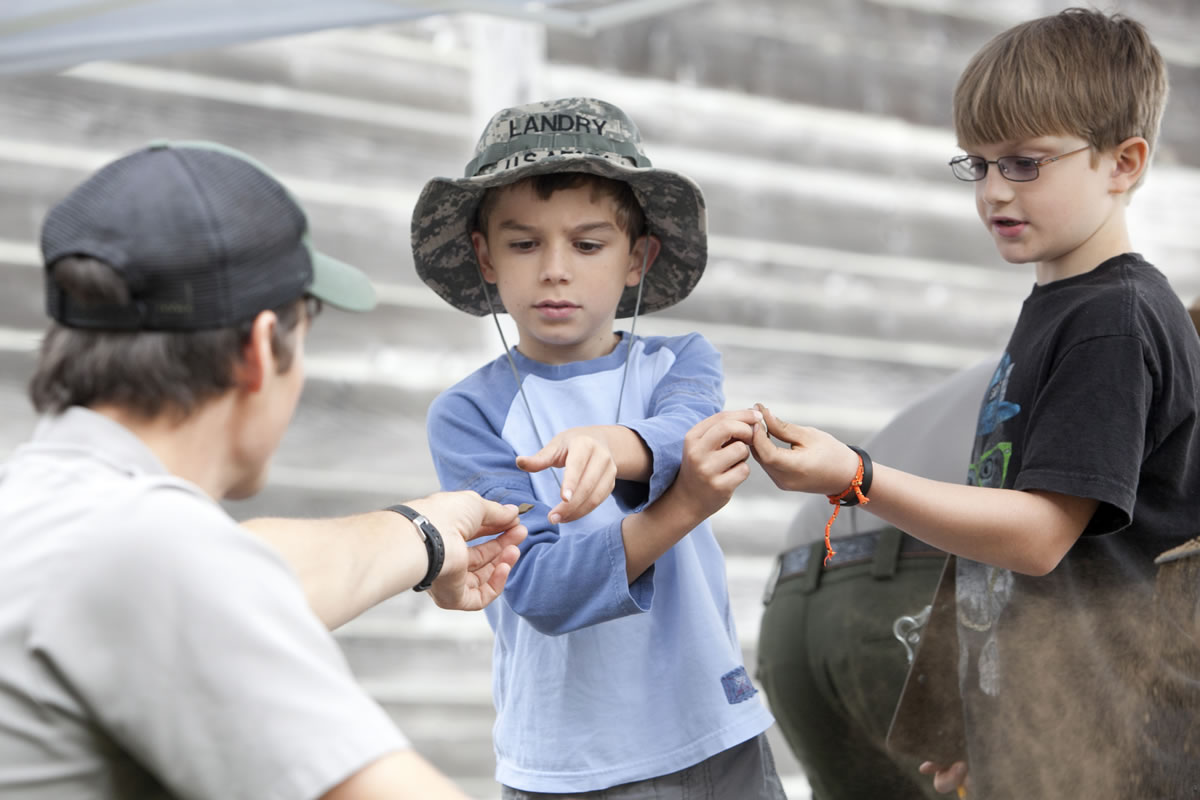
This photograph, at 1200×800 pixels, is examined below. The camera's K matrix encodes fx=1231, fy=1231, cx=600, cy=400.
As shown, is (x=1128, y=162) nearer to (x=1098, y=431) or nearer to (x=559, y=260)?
(x=1098, y=431)

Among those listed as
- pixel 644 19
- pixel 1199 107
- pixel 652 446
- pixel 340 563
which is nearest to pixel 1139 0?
pixel 1199 107

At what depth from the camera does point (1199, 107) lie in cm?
403

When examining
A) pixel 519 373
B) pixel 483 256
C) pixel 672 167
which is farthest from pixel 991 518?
pixel 672 167

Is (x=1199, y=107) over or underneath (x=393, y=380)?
over

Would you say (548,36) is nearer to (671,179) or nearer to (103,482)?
(671,179)

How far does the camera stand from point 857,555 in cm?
204

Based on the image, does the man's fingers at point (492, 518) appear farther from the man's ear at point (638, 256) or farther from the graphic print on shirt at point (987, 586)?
the graphic print on shirt at point (987, 586)

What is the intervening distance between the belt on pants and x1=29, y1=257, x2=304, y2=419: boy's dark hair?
1.24 m

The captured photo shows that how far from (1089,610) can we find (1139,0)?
3.16m

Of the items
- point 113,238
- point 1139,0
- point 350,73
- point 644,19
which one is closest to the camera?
point 113,238

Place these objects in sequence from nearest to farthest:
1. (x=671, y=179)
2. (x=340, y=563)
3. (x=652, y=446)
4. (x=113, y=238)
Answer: (x=113, y=238) < (x=340, y=563) < (x=652, y=446) < (x=671, y=179)

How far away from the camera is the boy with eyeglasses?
4.34ft

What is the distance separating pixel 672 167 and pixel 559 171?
202 cm

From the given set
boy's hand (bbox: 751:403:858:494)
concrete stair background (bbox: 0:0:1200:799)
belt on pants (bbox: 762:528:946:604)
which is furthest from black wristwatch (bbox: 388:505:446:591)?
concrete stair background (bbox: 0:0:1200:799)
